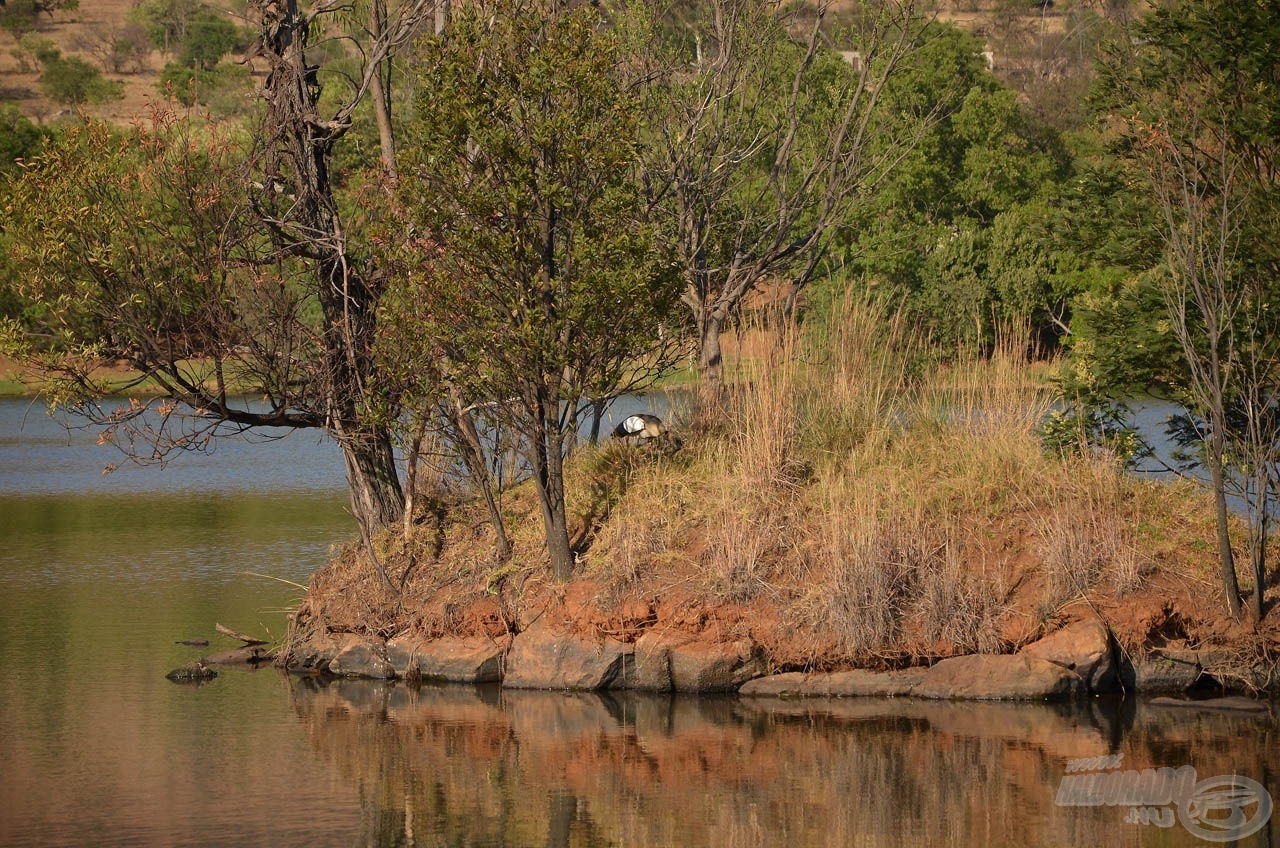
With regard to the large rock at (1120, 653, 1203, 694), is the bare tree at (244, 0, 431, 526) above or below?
above

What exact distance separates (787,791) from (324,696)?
15.7 feet

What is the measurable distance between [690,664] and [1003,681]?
8.24 ft

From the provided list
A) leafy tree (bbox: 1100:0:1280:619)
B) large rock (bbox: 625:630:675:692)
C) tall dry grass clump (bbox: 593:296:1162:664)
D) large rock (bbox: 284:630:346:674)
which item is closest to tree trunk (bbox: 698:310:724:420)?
tall dry grass clump (bbox: 593:296:1162:664)

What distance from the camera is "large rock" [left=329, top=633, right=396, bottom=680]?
569 inches

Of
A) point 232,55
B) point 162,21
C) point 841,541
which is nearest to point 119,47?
point 162,21

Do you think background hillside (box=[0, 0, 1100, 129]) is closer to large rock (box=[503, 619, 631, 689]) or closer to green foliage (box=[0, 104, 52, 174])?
green foliage (box=[0, 104, 52, 174])

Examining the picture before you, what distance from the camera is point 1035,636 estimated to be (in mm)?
13125

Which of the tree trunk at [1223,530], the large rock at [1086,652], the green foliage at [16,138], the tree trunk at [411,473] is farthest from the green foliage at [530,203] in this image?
the green foliage at [16,138]

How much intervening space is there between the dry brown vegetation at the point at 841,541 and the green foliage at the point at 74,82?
249 feet

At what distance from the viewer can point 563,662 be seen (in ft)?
45.1

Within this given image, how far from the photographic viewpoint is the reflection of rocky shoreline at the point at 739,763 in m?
10.1

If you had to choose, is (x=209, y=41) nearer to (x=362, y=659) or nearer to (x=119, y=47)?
(x=119, y=47)

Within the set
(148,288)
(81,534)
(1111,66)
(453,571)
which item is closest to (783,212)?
(1111,66)

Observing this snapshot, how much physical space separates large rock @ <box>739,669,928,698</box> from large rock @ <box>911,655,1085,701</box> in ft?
→ 0.37
